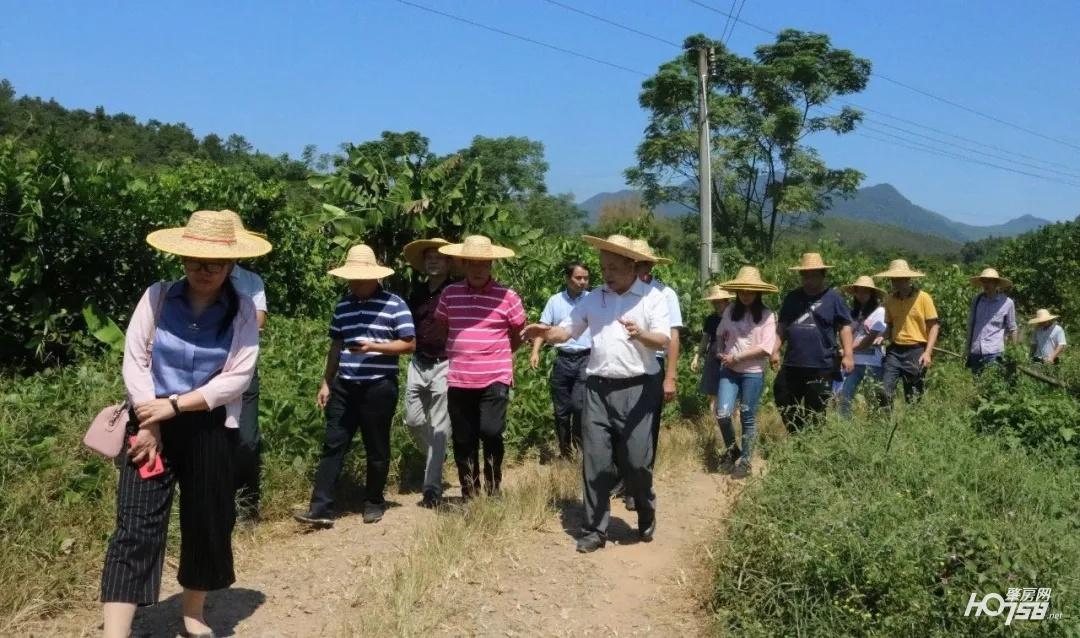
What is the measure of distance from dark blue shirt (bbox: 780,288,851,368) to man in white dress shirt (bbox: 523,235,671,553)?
2.18 metres

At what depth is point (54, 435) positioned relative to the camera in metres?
5.04

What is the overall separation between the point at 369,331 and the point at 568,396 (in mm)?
2363

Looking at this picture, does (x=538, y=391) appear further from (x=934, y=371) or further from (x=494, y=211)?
(x=934, y=371)

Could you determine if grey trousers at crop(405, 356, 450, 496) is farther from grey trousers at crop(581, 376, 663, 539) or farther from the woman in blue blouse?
the woman in blue blouse

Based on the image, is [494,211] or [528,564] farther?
[494,211]

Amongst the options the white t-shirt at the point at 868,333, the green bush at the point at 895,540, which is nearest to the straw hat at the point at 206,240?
the green bush at the point at 895,540

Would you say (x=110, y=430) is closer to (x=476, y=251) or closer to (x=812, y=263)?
(x=476, y=251)

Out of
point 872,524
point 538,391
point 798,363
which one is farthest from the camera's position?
point 538,391

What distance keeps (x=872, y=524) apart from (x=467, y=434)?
264cm

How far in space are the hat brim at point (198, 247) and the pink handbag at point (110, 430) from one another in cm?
35

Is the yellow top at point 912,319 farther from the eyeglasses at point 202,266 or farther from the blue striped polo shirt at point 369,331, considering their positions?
the eyeglasses at point 202,266

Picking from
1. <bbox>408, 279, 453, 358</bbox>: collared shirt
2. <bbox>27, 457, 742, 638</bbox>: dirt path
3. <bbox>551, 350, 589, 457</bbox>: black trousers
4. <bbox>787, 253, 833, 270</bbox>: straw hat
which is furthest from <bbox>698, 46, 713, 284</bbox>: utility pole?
<bbox>27, 457, 742, 638</bbox>: dirt path

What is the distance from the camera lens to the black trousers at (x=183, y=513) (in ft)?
11.3

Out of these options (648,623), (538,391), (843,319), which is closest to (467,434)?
(648,623)
